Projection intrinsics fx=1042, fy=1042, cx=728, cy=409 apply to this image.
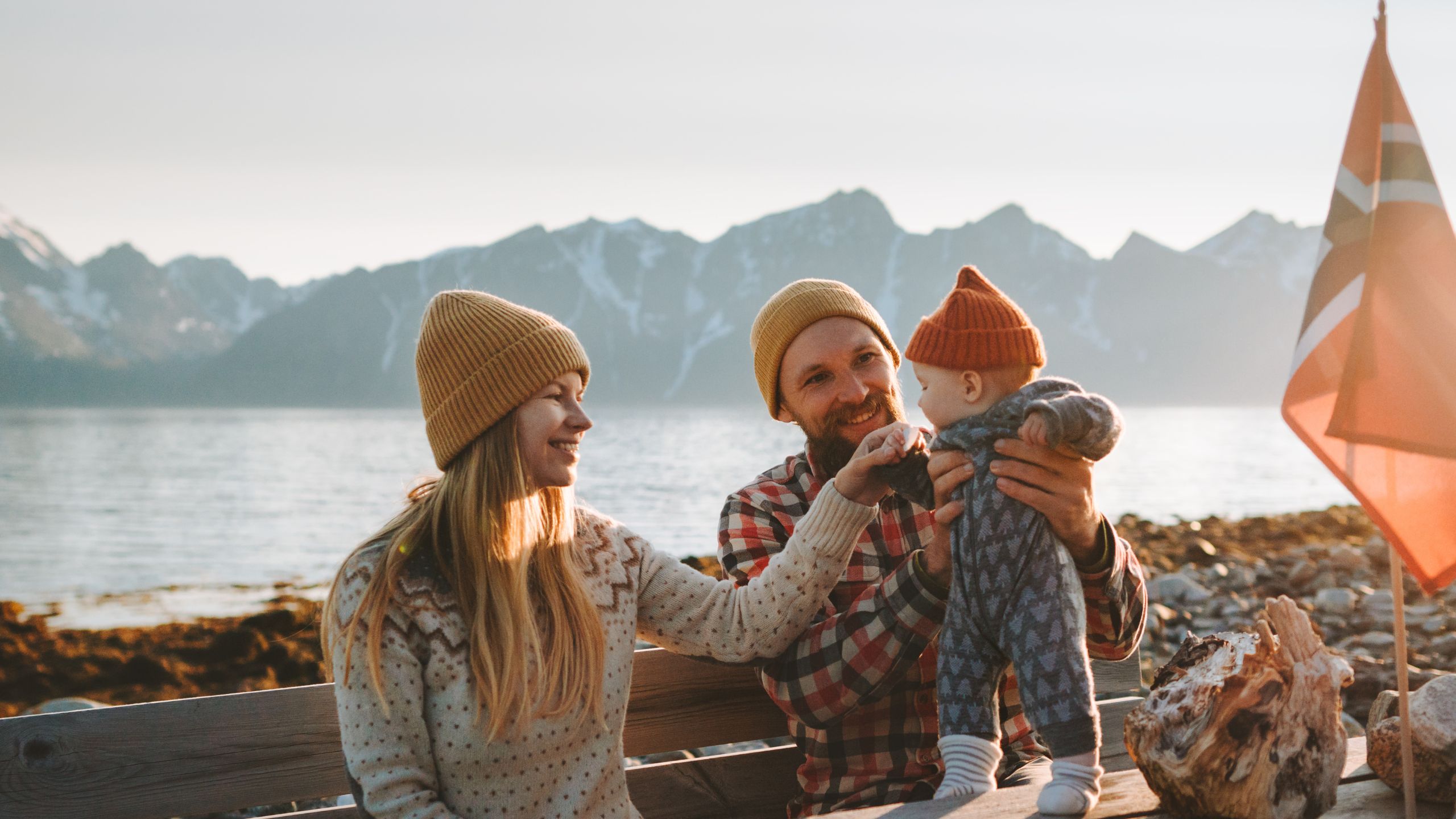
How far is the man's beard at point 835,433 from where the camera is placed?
3309 millimetres

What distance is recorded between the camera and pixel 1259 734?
204cm

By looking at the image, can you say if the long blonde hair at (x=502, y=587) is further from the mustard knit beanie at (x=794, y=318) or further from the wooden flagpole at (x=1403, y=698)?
the wooden flagpole at (x=1403, y=698)

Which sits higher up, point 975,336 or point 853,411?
point 975,336

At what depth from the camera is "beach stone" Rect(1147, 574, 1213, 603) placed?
1034 centimetres

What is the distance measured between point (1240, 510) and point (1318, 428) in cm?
2292

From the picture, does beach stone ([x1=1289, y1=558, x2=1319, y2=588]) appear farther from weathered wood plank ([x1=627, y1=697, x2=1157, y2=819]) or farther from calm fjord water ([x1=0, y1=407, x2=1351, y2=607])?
weathered wood plank ([x1=627, y1=697, x2=1157, y2=819])

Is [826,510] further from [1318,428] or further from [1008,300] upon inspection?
[1318,428]

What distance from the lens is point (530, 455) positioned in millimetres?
2637

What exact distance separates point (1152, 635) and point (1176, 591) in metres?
1.85

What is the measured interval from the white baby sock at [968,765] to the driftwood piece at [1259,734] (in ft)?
1.13

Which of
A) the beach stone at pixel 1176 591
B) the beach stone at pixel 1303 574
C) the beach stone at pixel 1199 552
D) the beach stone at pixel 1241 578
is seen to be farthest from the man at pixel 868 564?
the beach stone at pixel 1199 552

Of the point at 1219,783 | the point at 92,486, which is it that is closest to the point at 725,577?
the point at 1219,783

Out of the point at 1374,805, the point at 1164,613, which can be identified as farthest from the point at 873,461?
the point at 1164,613

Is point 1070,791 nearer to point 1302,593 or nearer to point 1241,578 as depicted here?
point 1302,593
